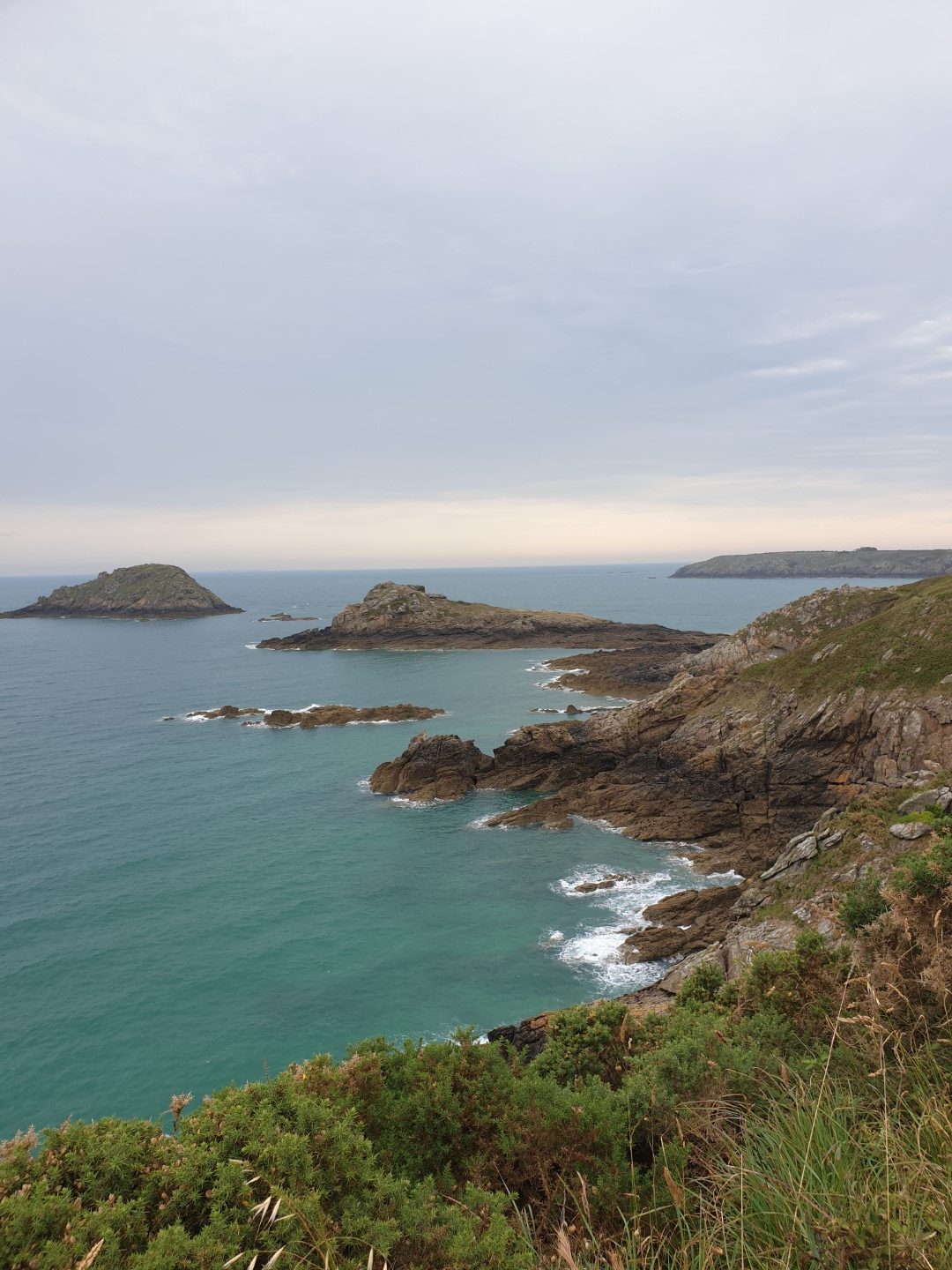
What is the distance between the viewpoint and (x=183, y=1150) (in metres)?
5.55

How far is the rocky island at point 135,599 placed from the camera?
168 metres

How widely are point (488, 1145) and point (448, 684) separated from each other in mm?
72088

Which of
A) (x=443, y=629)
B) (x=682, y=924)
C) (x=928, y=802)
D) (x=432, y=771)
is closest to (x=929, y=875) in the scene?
(x=928, y=802)

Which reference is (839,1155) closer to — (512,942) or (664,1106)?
(664,1106)

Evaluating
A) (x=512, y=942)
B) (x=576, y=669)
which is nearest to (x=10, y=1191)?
(x=512, y=942)

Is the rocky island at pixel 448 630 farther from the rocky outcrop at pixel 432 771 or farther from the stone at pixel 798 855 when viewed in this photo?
the stone at pixel 798 855

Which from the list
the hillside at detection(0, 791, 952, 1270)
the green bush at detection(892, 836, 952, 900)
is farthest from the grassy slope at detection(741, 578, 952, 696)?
the hillside at detection(0, 791, 952, 1270)

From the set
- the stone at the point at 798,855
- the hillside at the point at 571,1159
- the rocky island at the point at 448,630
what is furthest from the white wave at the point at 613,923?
the rocky island at the point at 448,630

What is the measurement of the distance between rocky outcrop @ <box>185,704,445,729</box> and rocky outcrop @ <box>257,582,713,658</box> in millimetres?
44473

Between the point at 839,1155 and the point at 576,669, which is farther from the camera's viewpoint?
the point at 576,669

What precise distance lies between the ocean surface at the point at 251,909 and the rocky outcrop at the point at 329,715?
7.24ft

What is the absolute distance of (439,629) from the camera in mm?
115875

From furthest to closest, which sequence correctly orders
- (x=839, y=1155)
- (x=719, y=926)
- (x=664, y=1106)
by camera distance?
1. (x=719, y=926)
2. (x=664, y=1106)
3. (x=839, y=1155)

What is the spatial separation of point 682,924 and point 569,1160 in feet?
70.5
